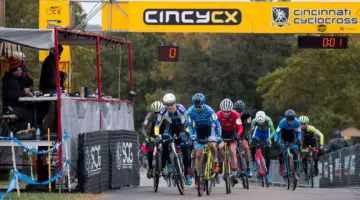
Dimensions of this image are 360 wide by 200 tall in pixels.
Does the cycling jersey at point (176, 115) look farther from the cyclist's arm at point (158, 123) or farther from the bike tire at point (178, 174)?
the bike tire at point (178, 174)

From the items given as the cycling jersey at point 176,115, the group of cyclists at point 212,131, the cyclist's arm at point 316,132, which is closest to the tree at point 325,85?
the cyclist's arm at point 316,132

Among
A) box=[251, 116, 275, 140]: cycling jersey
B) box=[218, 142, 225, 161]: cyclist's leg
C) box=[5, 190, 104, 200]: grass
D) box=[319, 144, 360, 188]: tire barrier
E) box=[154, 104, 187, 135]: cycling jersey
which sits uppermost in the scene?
box=[154, 104, 187, 135]: cycling jersey

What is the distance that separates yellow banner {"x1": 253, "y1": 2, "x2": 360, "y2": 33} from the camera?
3478 centimetres

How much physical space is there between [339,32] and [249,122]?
1123 centimetres

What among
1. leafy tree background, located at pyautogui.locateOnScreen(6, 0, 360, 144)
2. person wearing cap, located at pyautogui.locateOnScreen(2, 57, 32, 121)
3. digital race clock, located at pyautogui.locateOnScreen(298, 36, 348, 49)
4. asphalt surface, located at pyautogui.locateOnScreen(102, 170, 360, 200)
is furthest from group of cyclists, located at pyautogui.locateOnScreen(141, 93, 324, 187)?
leafy tree background, located at pyautogui.locateOnScreen(6, 0, 360, 144)

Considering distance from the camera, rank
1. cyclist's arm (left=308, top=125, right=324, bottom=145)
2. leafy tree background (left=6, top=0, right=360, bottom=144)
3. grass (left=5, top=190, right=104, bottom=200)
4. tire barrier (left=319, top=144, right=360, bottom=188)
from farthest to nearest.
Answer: leafy tree background (left=6, top=0, right=360, bottom=144) → cyclist's arm (left=308, top=125, right=324, bottom=145) → tire barrier (left=319, top=144, right=360, bottom=188) → grass (left=5, top=190, right=104, bottom=200)

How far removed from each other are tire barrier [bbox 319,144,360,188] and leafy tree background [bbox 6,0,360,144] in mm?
7516

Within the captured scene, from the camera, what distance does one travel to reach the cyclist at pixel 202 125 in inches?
776

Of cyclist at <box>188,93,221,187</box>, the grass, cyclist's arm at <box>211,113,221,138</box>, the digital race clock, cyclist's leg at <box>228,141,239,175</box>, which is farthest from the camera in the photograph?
the digital race clock

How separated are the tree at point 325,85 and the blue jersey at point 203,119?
4502 centimetres

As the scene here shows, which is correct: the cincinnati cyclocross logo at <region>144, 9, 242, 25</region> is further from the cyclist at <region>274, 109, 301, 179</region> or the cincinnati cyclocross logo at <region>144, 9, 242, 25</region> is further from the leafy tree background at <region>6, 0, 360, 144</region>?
the cyclist at <region>274, 109, 301, 179</region>

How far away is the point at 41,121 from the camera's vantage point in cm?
2064

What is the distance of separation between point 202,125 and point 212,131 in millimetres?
501

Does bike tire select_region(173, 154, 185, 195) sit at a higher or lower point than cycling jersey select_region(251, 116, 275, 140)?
lower
